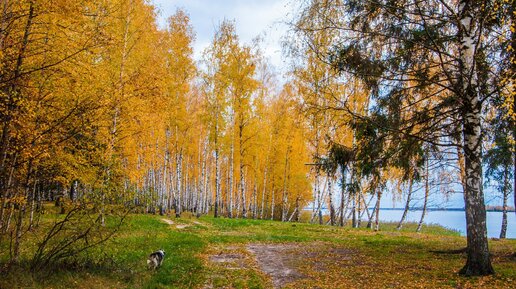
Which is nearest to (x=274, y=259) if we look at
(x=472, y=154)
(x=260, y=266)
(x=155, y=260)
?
(x=260, y=266)

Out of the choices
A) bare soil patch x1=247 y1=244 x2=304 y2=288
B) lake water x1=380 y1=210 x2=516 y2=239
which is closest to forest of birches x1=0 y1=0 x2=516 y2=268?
bare soil patch x1=247 y1=244 x2=304 y2=288

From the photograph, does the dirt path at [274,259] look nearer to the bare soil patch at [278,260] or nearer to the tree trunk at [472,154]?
the bare soil patch at [278,260]

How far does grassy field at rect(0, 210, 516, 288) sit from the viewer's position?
23.1ft

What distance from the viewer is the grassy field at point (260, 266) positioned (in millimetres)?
7055

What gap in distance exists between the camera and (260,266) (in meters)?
9.53

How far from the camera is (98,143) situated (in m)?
12.8

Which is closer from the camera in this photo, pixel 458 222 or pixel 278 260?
pixel 278 260

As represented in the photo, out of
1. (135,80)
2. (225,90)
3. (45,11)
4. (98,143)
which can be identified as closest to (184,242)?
(98,143)

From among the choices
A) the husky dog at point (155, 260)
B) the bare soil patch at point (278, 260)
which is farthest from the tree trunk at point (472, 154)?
the husky dog at point (155, 260)

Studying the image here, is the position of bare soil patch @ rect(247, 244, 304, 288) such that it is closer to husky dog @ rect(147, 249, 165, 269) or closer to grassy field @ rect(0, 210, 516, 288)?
grassy field @ rect(0, 210, 516, 288)

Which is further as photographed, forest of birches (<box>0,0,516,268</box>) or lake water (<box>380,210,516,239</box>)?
lake water (<box>380,210,516,239</box>)

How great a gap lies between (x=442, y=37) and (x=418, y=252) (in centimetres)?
649

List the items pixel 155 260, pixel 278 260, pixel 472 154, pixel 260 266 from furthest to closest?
pixel 278 260 < pixel 260 266 < pixel 155 260 < pixel 472 154

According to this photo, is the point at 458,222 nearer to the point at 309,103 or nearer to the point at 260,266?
the point at 260,266
